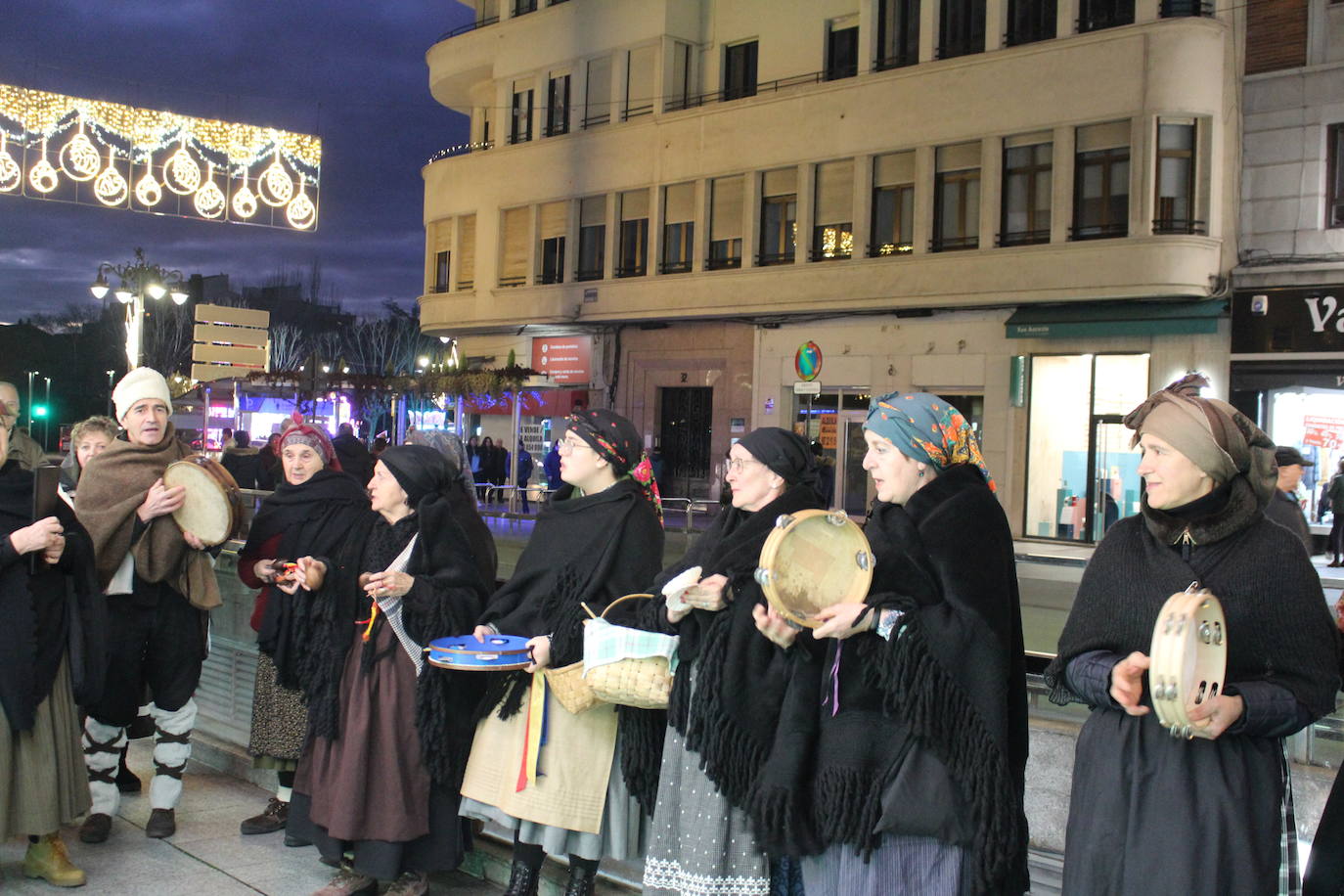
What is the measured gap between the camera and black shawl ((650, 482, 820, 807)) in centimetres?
385

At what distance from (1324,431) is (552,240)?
59.8 feet

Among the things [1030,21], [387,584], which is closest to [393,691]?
[387,584]

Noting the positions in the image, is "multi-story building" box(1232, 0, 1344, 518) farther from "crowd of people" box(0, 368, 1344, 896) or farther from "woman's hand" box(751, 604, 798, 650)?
"woman's hand" box(751, 604, 798, 650)

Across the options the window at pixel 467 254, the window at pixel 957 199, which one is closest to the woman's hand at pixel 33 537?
the window at pixel 957 199

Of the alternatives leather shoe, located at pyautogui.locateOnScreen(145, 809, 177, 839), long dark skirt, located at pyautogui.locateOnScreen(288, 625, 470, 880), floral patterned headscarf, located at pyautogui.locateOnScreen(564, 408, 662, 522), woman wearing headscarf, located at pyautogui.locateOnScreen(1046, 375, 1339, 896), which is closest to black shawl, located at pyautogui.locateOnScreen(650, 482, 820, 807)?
floral patterned headscarf, located at pyautogui.locateOnScreen(564, 408, 662, 522)

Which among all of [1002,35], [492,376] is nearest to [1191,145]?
[1002,35]

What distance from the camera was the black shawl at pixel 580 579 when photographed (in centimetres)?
456

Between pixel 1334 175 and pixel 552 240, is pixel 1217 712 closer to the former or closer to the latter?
pixel 1334 175

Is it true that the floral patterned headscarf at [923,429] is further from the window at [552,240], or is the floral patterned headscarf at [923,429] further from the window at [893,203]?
the window at [552,240]

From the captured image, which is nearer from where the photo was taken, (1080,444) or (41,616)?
(41,616)

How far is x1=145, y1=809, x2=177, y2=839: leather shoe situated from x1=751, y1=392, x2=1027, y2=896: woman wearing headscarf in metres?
3.58

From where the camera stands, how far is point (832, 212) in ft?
85.0

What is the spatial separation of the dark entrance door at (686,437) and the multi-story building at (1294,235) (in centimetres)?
1190

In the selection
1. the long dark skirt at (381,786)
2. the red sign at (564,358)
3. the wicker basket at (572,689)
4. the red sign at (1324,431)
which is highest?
the red sign at (564,358)
